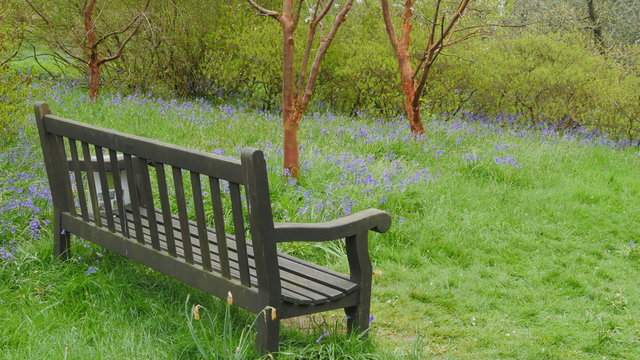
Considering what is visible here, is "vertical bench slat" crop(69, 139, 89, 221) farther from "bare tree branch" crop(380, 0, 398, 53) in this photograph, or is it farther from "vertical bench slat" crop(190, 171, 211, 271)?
"bare tree branch" crop(380, 0, 398, 53)

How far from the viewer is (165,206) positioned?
300 cm

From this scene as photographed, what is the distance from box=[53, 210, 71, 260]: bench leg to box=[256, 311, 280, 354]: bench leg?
5.90 feet

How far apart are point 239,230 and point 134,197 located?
85 cm

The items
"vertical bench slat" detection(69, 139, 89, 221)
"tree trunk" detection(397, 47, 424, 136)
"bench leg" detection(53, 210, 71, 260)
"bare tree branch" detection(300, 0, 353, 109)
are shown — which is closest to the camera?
"vertical bench slat" detection(69, 139, 89, 221)

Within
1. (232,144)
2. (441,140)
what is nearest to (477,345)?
(232,144)

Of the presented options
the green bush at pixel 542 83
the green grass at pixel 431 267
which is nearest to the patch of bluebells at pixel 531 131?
the green bush at pixel 542 83

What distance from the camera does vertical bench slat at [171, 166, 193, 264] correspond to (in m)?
2.85

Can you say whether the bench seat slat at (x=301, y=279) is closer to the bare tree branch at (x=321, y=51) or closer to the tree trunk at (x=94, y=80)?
Result: the bare tree branch at (x=321, y=51)

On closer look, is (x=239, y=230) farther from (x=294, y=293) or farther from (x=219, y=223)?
(x=294, y=293)

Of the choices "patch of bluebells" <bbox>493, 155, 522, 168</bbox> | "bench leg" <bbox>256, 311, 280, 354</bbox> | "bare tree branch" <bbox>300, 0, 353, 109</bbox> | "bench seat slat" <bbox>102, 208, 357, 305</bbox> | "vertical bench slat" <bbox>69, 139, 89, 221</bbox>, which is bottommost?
"patch of bluebells" <bbox>493, 155, 522, 168</bbox>

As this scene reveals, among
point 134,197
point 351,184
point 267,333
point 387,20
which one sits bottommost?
point 351,184

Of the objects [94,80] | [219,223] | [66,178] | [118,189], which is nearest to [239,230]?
[219,223]

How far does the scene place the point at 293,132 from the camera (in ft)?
18.2

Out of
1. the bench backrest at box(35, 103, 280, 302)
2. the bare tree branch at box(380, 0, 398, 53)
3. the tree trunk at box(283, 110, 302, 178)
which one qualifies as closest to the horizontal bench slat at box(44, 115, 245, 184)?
the bench backrest at box(35, 103, 280, 302)
